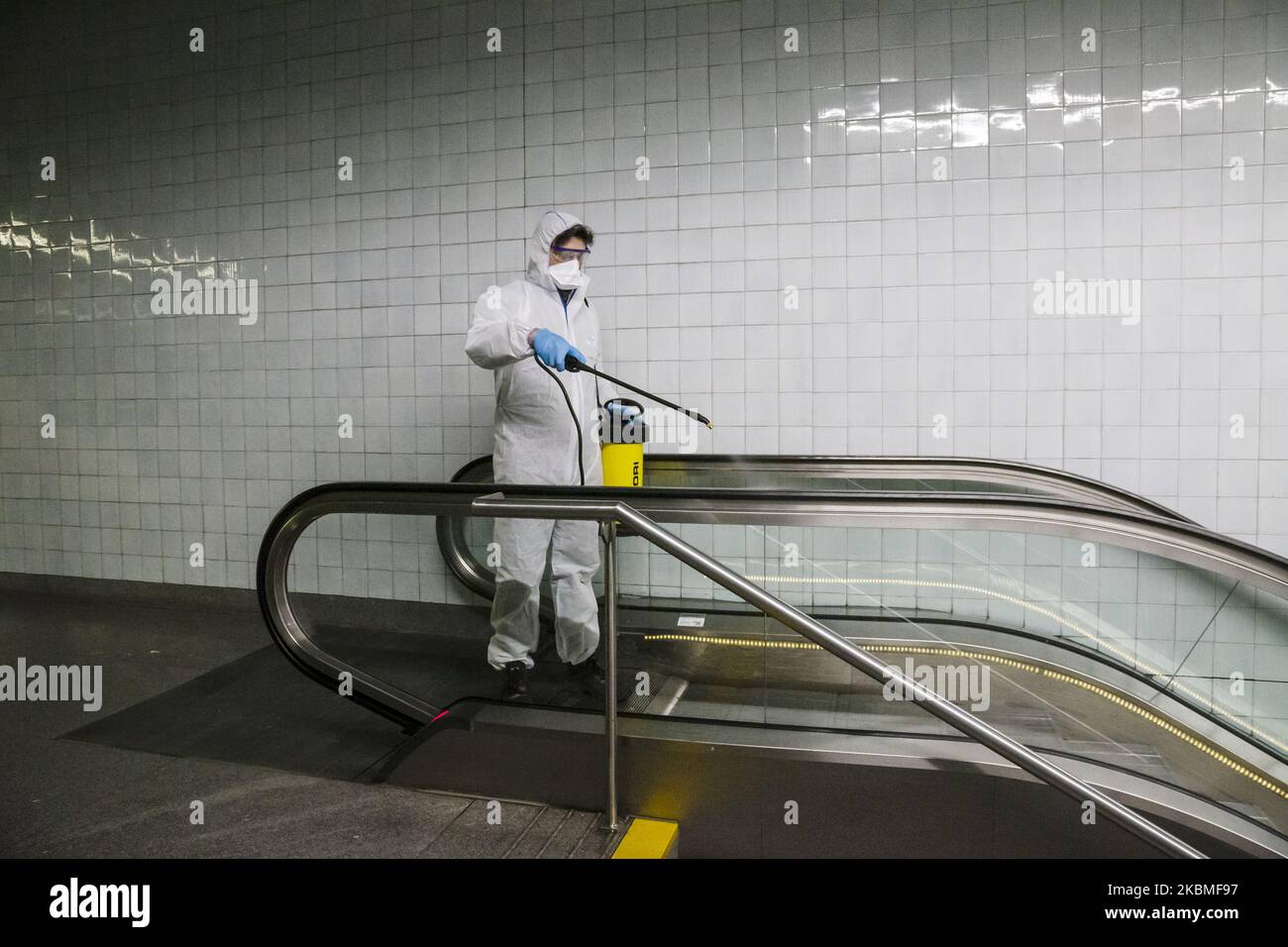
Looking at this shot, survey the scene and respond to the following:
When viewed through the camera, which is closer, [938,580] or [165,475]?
[938,580]

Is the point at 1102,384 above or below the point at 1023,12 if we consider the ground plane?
below

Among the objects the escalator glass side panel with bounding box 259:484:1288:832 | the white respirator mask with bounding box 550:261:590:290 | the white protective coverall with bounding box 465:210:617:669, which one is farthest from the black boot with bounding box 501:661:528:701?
the white respirator mask with bounding box 550:261:590:290

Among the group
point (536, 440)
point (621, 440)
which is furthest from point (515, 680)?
point (621, 440)

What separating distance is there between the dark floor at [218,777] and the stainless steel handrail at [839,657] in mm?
485

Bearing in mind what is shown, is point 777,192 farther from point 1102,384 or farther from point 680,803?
point 680,803

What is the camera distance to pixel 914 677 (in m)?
1.90

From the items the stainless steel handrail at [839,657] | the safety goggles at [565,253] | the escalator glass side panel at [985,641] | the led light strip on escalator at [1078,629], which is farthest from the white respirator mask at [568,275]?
the led light strip on escalator at [1078,629]

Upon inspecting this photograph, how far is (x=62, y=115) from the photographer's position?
185 inches

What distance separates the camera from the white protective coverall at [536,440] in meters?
2.40

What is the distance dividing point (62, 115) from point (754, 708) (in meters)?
5.10

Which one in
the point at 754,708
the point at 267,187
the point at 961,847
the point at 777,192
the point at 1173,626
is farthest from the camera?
the point at 267,187

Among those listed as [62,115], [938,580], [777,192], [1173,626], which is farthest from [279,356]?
[1173,626]

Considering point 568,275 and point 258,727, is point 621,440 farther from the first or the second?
point 258,727

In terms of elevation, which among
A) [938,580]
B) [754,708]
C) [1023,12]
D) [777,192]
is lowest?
[754,708]
